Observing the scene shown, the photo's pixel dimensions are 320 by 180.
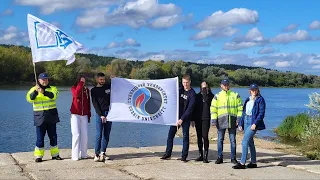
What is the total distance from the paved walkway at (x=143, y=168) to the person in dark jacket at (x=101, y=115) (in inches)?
11.0

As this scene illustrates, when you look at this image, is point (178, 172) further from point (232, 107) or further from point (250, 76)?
point (250, 76)

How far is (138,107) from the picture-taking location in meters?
10.5

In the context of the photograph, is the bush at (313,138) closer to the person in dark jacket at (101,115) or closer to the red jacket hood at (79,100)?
the person in dark jacket at (101,115)

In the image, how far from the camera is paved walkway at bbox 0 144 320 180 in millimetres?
8383

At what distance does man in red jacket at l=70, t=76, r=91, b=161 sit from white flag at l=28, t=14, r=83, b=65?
640 millimetres

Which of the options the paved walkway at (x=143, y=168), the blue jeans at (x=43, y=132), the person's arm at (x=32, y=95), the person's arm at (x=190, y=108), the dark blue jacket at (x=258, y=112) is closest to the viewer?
the paved walkway at (x=143, y=168)

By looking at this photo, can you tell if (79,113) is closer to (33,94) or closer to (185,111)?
(33,94)

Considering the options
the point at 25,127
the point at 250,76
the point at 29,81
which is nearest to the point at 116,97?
the point at 25,127

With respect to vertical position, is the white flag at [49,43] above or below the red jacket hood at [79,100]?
above

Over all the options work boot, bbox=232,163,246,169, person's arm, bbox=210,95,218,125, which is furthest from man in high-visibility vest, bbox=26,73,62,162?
work boot, bbox=232,163,246,169

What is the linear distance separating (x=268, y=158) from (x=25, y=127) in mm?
16052

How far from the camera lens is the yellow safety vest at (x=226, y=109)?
957 centimetres

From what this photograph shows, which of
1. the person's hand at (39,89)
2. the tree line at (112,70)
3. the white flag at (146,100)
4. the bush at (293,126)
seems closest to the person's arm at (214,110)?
the white flag at (146,100)

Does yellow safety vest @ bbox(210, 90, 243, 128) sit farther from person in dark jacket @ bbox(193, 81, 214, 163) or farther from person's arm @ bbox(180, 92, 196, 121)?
person's arm @ bbox(180, 92, 196, 121)
